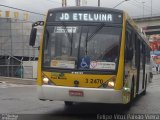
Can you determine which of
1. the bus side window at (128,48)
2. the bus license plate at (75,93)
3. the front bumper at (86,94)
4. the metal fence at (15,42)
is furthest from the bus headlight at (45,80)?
the metal fence at (15,42)

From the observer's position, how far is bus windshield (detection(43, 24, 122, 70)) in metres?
11.5

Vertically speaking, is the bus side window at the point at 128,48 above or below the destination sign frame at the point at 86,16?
below

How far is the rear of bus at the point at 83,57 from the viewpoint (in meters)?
11.3

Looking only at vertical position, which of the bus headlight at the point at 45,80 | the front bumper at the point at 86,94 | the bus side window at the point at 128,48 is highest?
the bus side window at the point at 128,48

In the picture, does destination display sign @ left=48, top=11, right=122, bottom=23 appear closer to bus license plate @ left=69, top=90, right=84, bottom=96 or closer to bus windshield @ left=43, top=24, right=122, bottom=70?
bus windshield @ left=43, top=24, right=122, bottom=70

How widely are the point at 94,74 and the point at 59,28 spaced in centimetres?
167

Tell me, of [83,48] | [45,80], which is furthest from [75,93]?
[83,48]

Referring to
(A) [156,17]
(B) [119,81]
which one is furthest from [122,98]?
(A) [156,17]

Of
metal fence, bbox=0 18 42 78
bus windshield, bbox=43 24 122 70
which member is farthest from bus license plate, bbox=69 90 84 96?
metal fence, bbox=0 18 42 78

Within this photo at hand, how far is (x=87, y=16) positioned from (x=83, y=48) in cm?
100

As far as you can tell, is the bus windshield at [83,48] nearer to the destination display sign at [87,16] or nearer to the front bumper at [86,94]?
the destination display sign at [87,16]

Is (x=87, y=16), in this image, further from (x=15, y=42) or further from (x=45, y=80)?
(x=15, y=42)

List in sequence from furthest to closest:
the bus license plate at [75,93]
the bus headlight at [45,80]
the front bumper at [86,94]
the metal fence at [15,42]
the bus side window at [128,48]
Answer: the metal fence at [15,42], the bus side window at [128,48], the bus headlight at [45,80], the bus license plate at [75,93], the front bumper at [86,94]

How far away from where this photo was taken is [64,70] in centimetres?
1152
